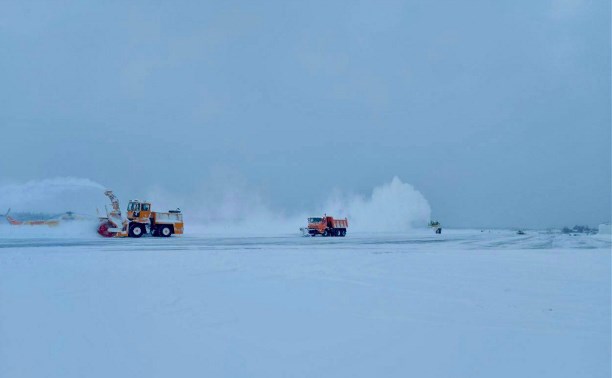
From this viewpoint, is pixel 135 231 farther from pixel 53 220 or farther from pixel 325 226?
pixel 325 226

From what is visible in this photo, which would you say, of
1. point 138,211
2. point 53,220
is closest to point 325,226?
point 138,211

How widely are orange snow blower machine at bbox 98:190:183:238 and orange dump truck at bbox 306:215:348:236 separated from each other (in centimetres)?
1304

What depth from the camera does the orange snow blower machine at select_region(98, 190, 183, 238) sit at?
120ft

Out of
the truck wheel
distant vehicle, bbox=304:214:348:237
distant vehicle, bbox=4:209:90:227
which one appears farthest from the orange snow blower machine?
distant vehicle, bbox=304:214:348:237

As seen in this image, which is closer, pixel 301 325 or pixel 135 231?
pixel 301 325

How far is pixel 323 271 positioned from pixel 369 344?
7.36 meters

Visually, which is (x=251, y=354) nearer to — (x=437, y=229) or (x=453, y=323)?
(x=453, y=323)

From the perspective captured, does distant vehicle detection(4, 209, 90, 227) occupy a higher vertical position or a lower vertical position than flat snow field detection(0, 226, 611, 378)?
higher

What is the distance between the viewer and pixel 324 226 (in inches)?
1784

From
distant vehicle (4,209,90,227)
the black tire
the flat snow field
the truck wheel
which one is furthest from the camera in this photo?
distant vehicle (4,209,90,227)

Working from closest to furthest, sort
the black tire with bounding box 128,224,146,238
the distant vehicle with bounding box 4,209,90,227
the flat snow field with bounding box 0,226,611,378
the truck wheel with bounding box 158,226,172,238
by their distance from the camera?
the flat snow field with bounding box 0,226,611,378 < the black tire with bounding box 128,224,146,238 < the truck wheel with bounding box 158,226,172,238 < the distant vehicle with bounding box 4,209,90,227

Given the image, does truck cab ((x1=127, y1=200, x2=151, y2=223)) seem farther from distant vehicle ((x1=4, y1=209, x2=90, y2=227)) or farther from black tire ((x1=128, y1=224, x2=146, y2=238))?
distant vehicle ((x1=4, y1=209, x2=90, y2=227))

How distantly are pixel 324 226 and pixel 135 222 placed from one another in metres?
17.5

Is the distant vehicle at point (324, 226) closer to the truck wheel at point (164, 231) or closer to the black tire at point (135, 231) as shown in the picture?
the truck wheel at point (164, 231)
